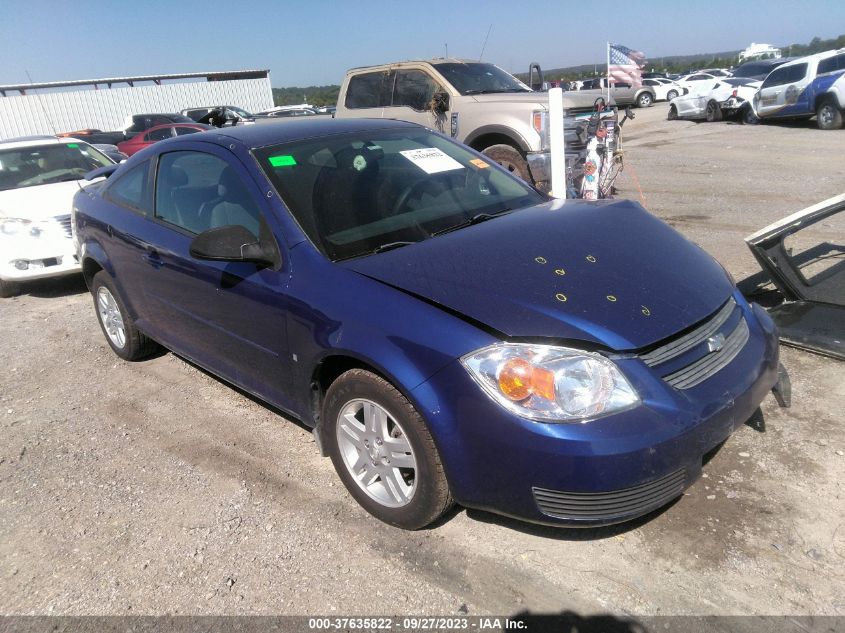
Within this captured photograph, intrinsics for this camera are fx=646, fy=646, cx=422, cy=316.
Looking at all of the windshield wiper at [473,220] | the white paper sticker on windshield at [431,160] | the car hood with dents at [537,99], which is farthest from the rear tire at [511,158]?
the windshield wiper at [473,220]

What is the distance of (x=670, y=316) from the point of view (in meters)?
2.48

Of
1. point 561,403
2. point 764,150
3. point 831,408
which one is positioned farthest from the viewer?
point 764,150

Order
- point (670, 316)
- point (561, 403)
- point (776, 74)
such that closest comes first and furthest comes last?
point (561, 403)
point (670, 316)
point (776, 74)

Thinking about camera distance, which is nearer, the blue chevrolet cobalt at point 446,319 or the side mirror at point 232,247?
the blue chevrolet cobalt at point 446,319

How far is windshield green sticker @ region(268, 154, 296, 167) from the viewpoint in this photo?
3.24 metres

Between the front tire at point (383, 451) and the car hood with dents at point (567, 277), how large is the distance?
441mm

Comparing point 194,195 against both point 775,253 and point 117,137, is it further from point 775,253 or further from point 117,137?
point 117,137

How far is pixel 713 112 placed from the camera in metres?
20.4

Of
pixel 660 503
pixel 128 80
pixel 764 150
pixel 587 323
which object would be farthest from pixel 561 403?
pixel 128 80

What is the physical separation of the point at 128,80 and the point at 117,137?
18.1 metres

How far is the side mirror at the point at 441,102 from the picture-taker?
8.89 metres

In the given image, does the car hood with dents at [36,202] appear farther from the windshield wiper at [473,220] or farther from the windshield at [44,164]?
the windshield wiper at [473,220]

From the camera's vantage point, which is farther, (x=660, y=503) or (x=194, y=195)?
(x=194, y=195)

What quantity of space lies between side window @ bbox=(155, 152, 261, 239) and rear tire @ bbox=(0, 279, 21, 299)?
4200 millimetres
